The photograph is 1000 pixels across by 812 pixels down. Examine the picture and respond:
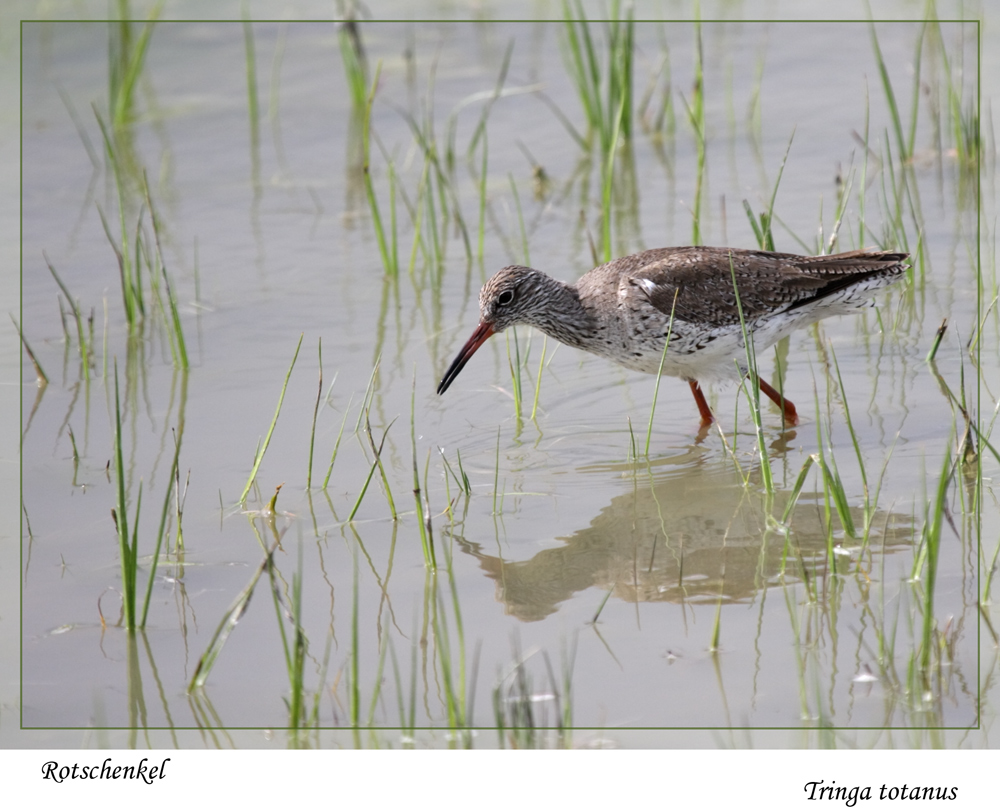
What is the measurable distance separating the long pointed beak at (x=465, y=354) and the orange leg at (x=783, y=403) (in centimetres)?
185

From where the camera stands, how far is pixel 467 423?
7.70m

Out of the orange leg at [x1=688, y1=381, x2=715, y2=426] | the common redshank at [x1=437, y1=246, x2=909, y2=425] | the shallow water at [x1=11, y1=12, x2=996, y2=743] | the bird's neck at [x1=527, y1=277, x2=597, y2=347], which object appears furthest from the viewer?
the bird's neck at [x1=527, y1=277, x2=597, y2=347]

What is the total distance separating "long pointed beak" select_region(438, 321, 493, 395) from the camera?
7645mm

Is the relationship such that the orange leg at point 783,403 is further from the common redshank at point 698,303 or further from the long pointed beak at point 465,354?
the long pointed beak at point 465,354

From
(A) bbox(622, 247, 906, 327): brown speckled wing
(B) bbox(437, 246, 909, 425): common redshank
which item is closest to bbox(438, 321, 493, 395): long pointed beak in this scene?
(B) bbox(437, 246, 909, 425): common redshank

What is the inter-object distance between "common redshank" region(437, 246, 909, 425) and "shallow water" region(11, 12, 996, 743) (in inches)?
16.7

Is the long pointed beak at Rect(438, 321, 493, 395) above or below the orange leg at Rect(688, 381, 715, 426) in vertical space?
above

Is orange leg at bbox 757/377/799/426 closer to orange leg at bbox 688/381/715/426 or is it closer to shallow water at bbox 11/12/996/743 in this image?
shallow water at bbox 11/12/996/743

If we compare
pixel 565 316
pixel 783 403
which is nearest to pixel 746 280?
pixel 783 403

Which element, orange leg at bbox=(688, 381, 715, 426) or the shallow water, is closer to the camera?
the shallow water

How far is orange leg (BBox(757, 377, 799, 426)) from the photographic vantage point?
7637mm

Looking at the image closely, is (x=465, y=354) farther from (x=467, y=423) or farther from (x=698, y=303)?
(x=698, y=303)

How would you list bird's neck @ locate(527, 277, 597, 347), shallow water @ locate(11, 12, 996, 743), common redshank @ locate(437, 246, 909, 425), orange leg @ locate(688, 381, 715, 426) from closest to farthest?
shallow water @ locate(11, 12, 996, 743) < common redshank @ locate(437, 246, 909, 425) < orange leg @ locate(688, 381, 715, 426) < bird's neck @ locate(527, 277, 597, 347)

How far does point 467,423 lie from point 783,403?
2060 mm
